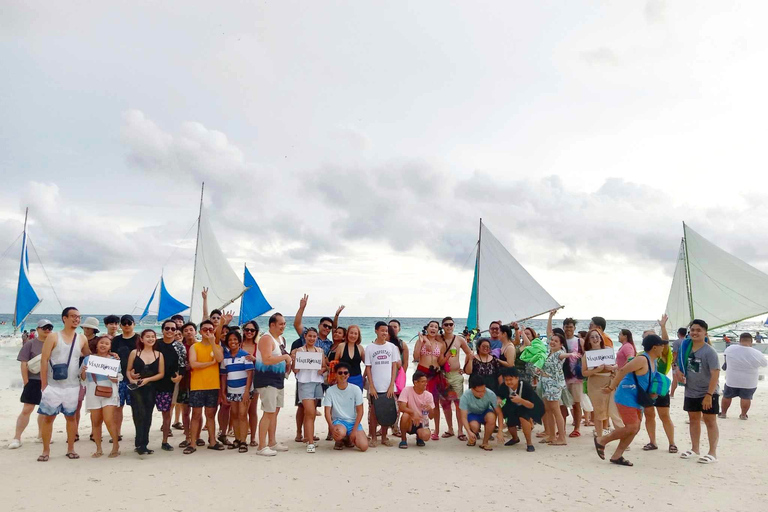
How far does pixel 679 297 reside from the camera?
21.0 metres

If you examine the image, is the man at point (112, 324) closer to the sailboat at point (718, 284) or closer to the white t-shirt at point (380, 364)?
the white t-shirt at point (380, 364)

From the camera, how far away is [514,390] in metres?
6.14

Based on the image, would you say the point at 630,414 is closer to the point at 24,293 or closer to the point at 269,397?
the point at 269,397

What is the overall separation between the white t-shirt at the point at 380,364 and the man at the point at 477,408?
3.03ft

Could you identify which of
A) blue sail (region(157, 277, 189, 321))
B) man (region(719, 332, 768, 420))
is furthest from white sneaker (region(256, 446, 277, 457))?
blue sail (region(157, 277, 189, 321))

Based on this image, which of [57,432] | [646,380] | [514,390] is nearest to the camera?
[646,380]

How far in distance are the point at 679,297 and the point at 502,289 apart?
871cm

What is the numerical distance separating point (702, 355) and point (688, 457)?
1.11 meters

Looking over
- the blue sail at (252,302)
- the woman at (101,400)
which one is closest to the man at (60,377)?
the woman at (101,400)

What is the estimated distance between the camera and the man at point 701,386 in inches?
209

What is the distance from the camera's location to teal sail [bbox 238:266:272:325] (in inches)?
769

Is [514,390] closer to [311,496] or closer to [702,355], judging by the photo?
[702,355]

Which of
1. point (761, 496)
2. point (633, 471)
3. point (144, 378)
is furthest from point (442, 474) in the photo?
point (144, 378)

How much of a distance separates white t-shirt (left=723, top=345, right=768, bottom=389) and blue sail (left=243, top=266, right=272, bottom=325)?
15137 millimetres
